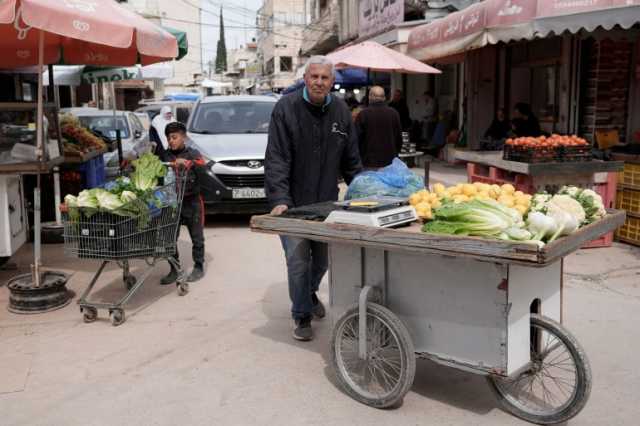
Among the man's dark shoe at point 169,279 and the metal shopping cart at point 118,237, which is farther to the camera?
the man's dark shoe at point 169,279

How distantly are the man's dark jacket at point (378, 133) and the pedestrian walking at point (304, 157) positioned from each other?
162 inches

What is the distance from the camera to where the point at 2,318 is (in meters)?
5.52

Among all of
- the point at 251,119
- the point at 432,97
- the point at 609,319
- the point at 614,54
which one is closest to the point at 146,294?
the point at 609,319

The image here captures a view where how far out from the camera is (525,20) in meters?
8.61

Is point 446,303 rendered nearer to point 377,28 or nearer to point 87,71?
point 87,71

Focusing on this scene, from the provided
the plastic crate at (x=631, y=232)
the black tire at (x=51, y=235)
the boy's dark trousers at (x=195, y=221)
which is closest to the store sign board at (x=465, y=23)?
the plastic crate at (x=631, y=232)

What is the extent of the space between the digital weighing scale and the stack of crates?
15.1ft

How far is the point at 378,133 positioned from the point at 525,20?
242 centimetres

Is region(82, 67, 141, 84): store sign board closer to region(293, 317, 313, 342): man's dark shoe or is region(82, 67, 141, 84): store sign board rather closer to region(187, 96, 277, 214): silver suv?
region(187, 96, 277, 214): silver suv

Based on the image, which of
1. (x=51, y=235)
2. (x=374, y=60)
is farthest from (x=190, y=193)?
(x=374, y=60)

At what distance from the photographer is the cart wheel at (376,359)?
3.52 meters

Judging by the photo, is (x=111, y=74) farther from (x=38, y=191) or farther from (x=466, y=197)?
(x=466, y=197)

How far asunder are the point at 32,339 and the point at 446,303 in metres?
3.29

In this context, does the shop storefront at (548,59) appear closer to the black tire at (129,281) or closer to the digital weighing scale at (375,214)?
the digital weighing scale at (375,214)
